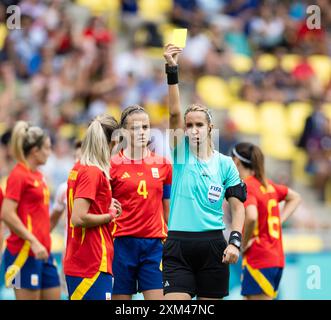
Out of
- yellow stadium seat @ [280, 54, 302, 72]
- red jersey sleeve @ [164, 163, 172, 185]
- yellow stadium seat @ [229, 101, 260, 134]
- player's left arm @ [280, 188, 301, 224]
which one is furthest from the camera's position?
yellow stadium seat @ [280, 54, 302, 72]

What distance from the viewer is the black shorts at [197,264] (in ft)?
25.7

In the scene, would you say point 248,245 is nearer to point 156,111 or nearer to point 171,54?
point 171,54

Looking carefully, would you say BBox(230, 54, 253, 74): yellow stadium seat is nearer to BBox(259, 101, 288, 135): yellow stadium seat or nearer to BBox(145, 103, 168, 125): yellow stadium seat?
BBox(259, 101, 288, 135): yellow stadium seat

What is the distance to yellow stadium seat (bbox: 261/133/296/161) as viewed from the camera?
1769cm

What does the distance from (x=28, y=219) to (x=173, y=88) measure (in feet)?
8.76

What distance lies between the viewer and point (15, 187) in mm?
9680

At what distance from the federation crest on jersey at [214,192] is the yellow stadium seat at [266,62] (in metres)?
11.3

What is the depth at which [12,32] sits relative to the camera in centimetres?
1761

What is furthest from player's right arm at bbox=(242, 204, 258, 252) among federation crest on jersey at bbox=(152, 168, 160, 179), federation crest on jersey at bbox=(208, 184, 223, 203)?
federation crest on jersey at bbox=(208, 184, 223, 203)

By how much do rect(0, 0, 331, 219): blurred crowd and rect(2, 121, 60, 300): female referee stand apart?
5.12 metres

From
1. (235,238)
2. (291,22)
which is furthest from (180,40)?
(291,22)

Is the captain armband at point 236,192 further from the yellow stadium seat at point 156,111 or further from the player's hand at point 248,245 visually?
the yellow stadium seat at point 156,111

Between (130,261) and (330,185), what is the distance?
8.96 metres

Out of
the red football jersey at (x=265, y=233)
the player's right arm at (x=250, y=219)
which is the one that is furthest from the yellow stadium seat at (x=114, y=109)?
the player's right arm at (x=250, y=219)
